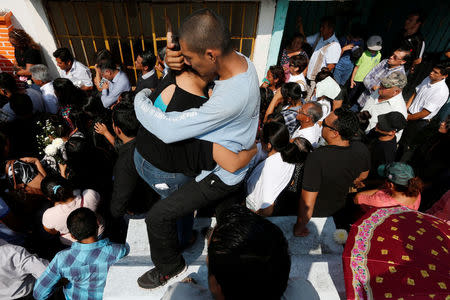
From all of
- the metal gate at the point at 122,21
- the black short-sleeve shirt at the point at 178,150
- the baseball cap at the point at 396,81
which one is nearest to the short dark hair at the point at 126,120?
the black short-sleeve shirt at the point at 178,150

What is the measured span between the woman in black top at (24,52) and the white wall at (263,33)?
15.4 feet

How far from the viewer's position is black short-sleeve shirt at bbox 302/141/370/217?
8.36 ft

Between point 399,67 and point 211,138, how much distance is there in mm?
5214

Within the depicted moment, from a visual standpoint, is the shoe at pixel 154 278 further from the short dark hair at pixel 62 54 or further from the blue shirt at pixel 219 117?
the short dark hair at pixel 62 54

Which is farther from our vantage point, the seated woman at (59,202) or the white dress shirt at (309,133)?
the white dress shirt at (309,133)

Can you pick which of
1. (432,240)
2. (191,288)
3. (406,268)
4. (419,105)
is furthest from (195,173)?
(419,105)

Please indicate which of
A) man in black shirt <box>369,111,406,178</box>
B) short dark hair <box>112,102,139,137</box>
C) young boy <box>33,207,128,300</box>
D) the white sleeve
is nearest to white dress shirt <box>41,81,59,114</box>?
short dark hair <box>112,102,139,137</box>

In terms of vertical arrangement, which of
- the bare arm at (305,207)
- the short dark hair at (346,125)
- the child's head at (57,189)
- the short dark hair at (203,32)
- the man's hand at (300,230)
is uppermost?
the short dark hair at (203,32)

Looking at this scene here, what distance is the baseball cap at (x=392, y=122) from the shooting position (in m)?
3.54

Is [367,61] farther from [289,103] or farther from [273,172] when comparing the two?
[273,172]

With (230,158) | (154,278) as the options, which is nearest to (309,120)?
(230,158)

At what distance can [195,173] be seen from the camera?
1.90 m

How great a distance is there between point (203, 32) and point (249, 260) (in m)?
1.23

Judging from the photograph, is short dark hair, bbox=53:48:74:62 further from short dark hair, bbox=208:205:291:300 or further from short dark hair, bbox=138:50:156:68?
short dark hair, bbox=208:205:291:300
